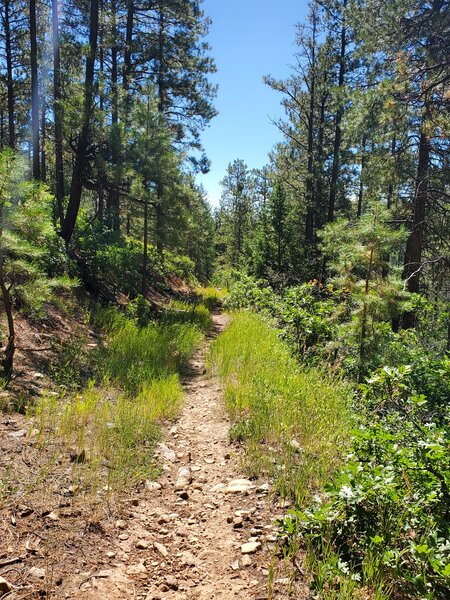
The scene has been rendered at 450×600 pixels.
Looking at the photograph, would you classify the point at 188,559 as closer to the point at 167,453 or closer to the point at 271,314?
the point at 167,453

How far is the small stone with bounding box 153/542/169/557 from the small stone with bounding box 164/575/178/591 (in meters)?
0.22

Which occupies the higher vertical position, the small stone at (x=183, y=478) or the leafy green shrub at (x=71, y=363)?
the leafy green shrub at (x=71, y=363)

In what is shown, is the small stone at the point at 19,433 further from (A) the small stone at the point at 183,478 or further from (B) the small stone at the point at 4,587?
(B) the small stone at the point at 4,587

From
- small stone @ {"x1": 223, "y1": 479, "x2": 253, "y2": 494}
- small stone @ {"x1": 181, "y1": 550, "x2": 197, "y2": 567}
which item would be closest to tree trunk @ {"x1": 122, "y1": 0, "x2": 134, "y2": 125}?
small stone @ {"x1": 223, "y1": 479, "x2": 253, "y2": 494}

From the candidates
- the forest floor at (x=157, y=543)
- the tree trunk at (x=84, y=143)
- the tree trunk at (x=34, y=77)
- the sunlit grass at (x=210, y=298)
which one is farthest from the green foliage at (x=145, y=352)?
the tree trunk at (x=34, y=77)

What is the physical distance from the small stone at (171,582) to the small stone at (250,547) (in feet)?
1.57

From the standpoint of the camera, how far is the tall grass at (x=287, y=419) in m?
3.37

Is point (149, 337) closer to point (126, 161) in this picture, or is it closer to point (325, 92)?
point (126, 161)

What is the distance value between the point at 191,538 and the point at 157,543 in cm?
25

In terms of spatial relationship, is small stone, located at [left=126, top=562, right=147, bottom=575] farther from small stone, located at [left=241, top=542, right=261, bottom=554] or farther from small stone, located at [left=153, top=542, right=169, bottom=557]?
small stone, located at [left=241, top=542, right=261, bottom=554]

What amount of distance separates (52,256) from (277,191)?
14105mm

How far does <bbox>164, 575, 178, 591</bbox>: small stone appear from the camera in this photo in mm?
2396

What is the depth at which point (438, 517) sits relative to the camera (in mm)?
2271

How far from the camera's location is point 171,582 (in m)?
2.43
